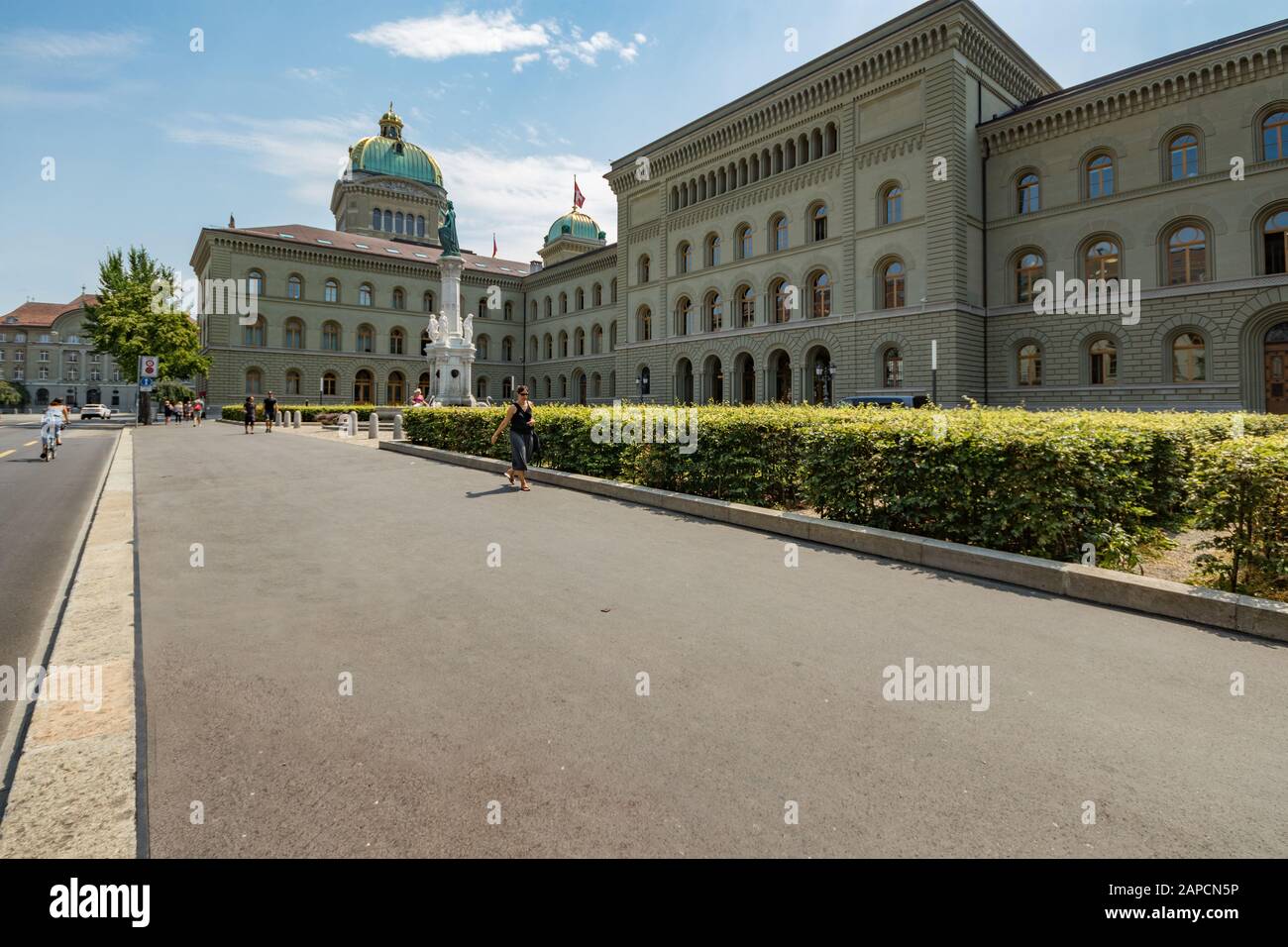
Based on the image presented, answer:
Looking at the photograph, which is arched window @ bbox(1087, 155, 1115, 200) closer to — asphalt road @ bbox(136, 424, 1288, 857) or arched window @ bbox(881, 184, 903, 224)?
arched window @ bbox(881, 184, 903, 224)

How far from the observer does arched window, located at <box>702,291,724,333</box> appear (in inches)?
1718

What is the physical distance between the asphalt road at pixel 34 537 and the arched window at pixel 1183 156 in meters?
37.9

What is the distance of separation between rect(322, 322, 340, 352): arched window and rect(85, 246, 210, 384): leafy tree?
1289cm

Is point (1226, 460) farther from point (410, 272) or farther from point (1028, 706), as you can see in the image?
point (410, 272)

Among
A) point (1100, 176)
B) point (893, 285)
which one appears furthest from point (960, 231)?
point (1100, 176)

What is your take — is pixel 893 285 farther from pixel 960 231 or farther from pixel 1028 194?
pixel 1028 194

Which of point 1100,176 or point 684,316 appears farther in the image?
point 684,316

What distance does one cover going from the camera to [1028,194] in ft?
107

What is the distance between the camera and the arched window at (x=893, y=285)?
3419 centimetres

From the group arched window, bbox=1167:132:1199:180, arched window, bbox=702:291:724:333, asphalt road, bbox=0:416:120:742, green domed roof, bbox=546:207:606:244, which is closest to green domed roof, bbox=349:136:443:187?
green domed roof, bbox=546:207:606:244

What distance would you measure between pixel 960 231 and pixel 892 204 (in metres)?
4.32
